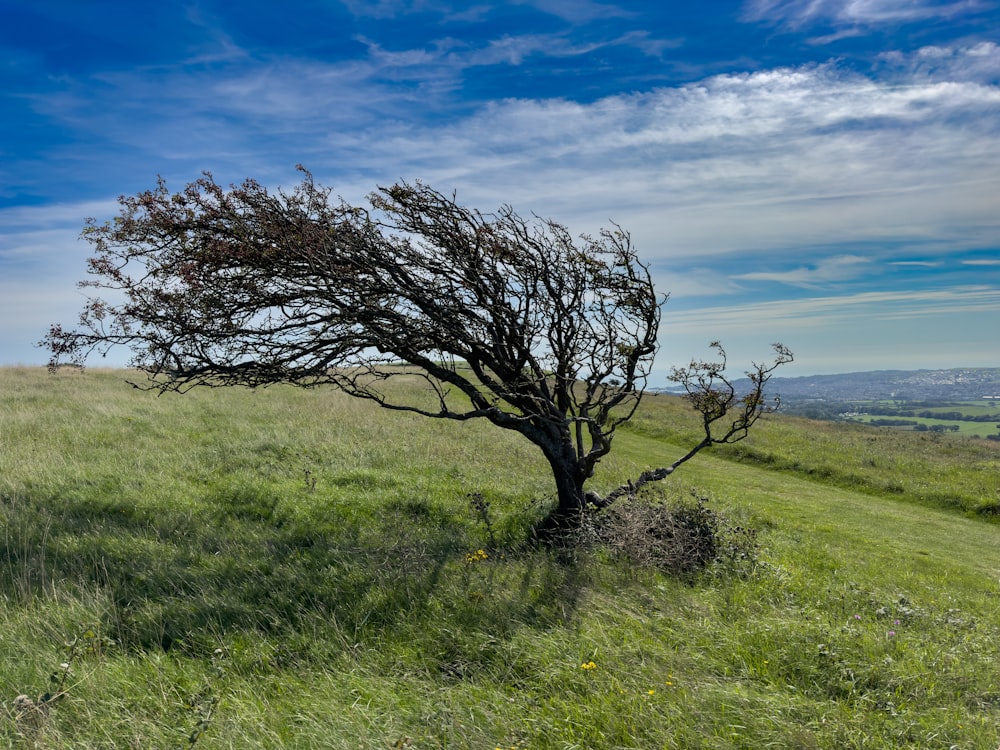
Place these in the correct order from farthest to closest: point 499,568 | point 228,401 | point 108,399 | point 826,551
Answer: point 228,401, point 108,399, point 826,551, point 499,568

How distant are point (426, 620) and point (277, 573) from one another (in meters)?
2.62

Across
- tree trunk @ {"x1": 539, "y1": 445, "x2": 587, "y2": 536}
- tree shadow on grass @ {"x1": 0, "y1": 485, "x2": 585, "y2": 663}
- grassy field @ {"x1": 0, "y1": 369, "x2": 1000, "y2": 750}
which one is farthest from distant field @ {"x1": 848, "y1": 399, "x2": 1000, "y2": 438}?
tree shadow on grass @ {"x1": 0, "y1": 485, "x2": 585, "y2": 663}

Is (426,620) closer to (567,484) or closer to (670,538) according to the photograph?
(670,538)

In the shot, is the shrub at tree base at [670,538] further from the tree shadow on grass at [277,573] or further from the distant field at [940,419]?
the distant field at [940,419]

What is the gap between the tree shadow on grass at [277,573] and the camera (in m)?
6.55

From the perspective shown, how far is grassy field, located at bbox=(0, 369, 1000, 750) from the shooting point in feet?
15.6

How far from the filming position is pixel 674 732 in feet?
14.8

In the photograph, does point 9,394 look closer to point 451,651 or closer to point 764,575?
point 451,651

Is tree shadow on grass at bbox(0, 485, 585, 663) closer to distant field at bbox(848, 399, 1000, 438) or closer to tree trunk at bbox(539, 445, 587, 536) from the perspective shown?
tree trunk at bbox(539, 445, 587, 536)

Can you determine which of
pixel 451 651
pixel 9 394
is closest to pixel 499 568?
pixel 451 651

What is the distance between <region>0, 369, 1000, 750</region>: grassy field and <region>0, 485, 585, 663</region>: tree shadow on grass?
1.8 inches

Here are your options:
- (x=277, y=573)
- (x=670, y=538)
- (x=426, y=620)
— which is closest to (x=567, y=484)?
(x=670, y=538)

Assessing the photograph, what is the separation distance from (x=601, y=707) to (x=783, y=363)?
23.7 feet

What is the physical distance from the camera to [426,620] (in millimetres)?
6594
